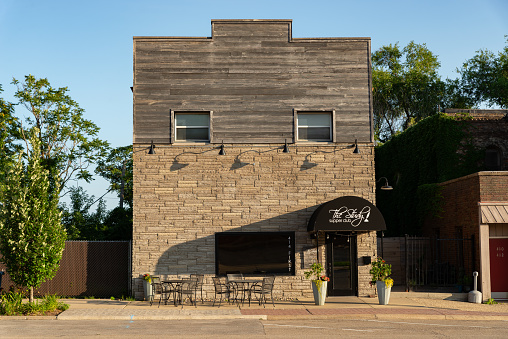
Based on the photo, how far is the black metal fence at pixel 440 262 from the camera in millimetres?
21031

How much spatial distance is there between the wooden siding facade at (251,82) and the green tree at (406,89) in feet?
112

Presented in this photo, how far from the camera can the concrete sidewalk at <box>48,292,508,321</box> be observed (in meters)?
16.2

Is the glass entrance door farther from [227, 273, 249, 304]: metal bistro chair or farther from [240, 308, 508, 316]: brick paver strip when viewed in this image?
[227, 273, 249, 304]: metal bistro chair

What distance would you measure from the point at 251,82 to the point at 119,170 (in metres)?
19.1

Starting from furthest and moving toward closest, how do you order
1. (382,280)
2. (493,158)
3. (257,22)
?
1. (493,158)
2. (257,22)
3. (382,280)

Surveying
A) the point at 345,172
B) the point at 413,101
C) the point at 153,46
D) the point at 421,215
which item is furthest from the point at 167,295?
the point at 413,101

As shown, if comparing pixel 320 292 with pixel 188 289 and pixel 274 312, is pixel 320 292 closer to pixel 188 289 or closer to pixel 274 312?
pixel 274 312

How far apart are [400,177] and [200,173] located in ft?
52.3

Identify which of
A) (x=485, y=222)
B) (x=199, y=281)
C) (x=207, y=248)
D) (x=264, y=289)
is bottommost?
(x=264, y=289)

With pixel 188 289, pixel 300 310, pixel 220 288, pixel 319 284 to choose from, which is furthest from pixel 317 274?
pixel 188 289

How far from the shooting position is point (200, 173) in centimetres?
1984

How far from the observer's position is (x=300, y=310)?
1736 cm

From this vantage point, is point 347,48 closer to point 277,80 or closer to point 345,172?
point 277,80

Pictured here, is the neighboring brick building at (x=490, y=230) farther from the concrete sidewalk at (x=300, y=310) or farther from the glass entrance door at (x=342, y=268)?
the glass entrance door at (x=342, y=268)
